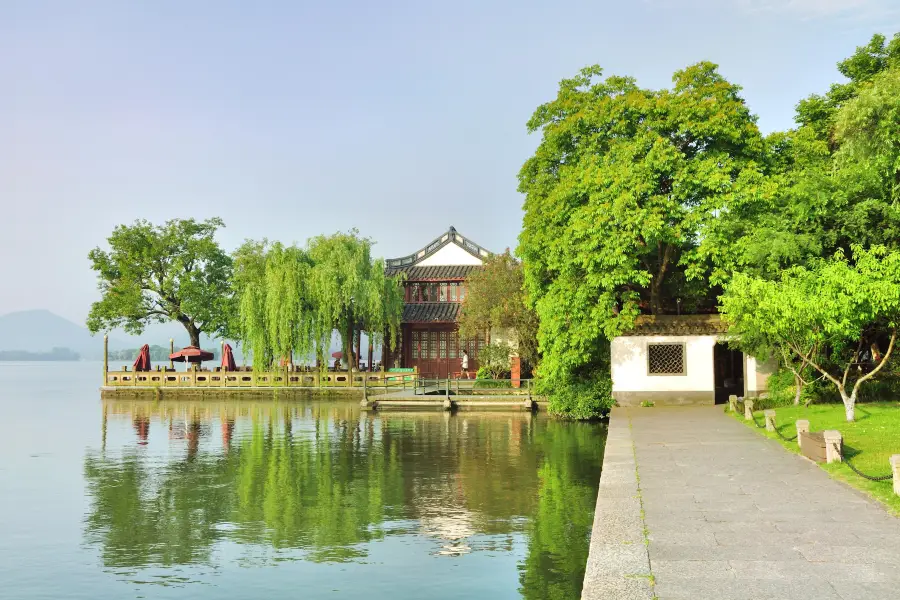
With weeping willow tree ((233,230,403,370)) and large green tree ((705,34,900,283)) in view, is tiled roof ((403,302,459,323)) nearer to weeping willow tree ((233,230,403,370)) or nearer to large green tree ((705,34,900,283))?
weeping willow tree ((233,230,403,370))

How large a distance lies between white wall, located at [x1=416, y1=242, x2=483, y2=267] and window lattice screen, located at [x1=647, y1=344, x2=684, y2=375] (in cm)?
2112

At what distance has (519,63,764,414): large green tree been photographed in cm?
2377

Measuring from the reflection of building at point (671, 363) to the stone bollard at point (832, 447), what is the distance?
41.1 ft

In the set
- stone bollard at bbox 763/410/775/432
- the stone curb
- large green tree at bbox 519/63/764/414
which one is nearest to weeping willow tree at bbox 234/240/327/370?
large green tree at bbox 519/63/764/414

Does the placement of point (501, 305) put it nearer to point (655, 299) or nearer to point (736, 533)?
point (655, 299)

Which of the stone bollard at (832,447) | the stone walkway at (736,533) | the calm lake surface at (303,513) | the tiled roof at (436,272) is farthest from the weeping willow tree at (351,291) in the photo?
the stone bollard at (832,447)

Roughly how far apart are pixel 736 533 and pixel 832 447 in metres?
5.23

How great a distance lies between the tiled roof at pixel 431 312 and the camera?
43594mm

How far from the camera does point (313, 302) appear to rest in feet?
131

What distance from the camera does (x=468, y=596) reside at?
9.50 meters

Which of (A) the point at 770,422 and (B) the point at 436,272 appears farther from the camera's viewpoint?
(B) the point at 436,272

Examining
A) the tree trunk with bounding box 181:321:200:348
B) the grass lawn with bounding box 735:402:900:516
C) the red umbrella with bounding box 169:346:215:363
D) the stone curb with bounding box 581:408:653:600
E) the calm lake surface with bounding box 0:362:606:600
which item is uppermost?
the tree trunk with bounding box 181:321:200:348

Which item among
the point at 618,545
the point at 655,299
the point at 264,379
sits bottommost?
the point at 618,545

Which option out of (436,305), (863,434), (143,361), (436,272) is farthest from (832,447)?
(143,361)
